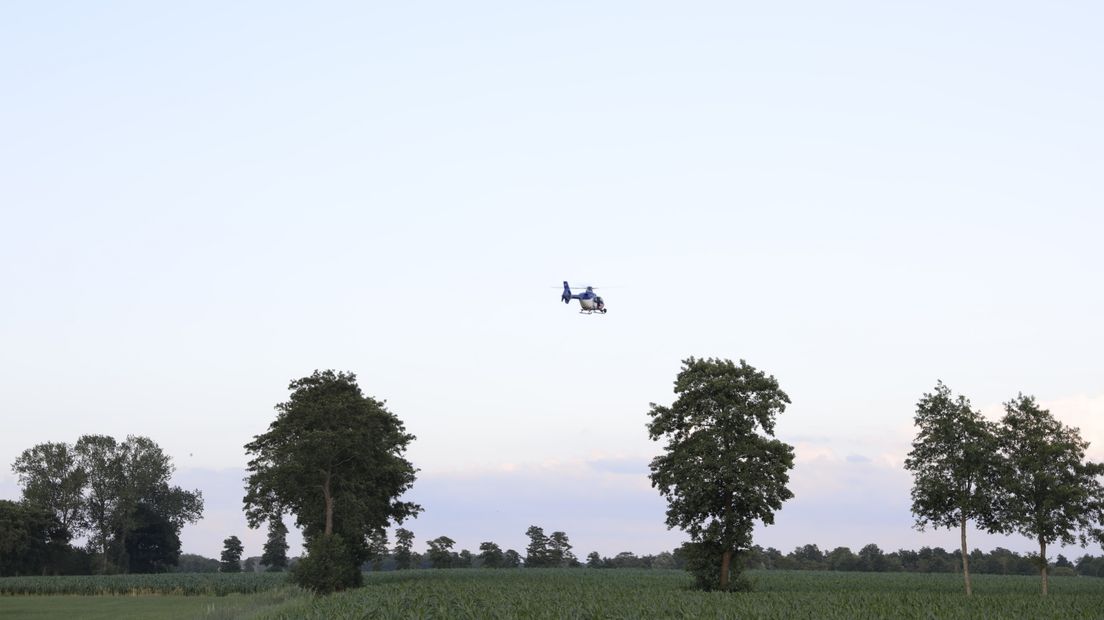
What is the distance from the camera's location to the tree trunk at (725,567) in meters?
62.4

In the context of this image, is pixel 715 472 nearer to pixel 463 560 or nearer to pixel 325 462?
pixel 325 462

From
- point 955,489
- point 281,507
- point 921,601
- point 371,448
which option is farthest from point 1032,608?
point 281,507

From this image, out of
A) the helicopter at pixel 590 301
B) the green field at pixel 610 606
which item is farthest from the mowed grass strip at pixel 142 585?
the helicopter at pixel 590 301

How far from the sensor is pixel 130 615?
203ft

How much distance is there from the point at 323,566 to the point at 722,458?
28.0m

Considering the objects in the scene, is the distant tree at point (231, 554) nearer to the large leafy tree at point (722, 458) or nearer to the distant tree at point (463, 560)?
the distant tree at point (463, 560)

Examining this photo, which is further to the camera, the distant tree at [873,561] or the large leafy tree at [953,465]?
the distant tree at [873,561]

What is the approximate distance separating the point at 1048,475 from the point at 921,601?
16.3 metres

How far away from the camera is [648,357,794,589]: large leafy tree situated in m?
61.2

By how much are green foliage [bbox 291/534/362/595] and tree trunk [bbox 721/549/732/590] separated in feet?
84.6

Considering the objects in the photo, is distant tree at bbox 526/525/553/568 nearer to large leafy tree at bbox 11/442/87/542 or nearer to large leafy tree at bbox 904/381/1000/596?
large leafy tree at bbox 11/442/87/542

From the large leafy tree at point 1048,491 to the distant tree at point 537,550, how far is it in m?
111

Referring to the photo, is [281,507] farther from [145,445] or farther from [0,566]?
[145,445]

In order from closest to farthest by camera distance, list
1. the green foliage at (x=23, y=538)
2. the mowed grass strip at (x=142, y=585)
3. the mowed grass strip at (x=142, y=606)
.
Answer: the mowed grass strip at (x=142, y=606)
the mowed grass strip at (x=142, y=585)
the green foliage at (x=23, y=538)
